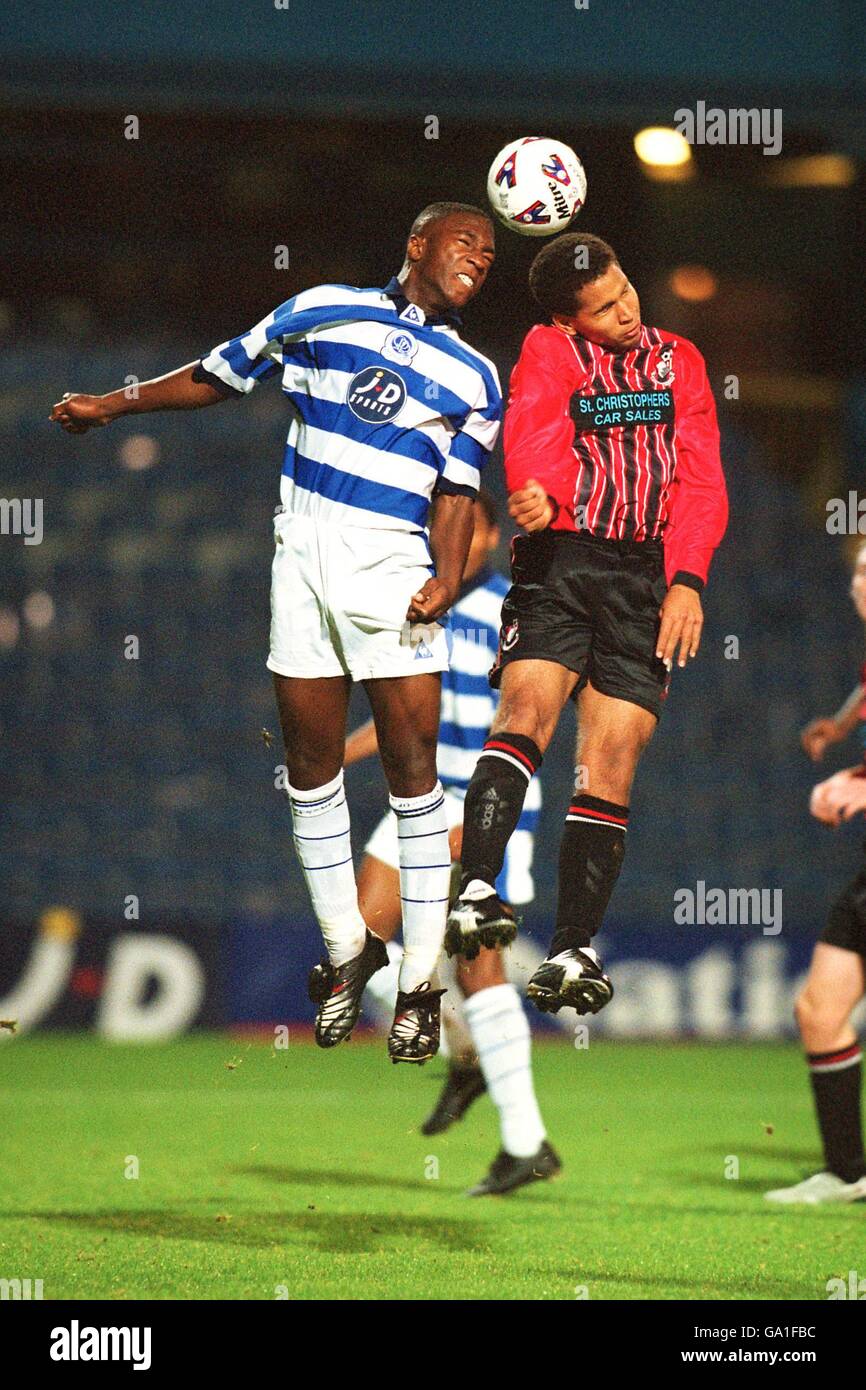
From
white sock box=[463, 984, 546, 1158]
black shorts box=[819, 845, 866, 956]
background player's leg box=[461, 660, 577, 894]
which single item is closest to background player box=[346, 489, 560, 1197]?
white sock box=[463, 984, 546, 1158]

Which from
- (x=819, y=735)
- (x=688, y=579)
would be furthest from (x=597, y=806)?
(x=819, y=735)

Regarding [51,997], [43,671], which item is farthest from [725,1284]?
[43,671]

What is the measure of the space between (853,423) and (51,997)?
24.0 feet

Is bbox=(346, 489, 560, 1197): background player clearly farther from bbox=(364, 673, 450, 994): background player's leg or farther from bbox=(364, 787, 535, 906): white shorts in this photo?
bbox=(364, 673, 450, 994): background player's leg

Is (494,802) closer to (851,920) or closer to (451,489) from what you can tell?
(451,489)

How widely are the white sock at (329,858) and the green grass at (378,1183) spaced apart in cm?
95

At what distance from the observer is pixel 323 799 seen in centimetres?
459

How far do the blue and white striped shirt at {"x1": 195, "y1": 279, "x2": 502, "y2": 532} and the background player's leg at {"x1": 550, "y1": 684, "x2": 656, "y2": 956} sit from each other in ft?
2.16

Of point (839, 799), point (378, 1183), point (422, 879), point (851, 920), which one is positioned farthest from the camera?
point (378, 1183)

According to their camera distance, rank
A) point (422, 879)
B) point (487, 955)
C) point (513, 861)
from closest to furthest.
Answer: point (422, 879) < point (513, 861) < point (487, 955)

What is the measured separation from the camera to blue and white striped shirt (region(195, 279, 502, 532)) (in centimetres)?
442

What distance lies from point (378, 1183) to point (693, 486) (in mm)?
3212

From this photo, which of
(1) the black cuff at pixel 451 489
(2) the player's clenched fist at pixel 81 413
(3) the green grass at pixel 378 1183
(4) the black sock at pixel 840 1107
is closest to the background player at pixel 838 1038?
(4) the black sock at pixel 840 1107

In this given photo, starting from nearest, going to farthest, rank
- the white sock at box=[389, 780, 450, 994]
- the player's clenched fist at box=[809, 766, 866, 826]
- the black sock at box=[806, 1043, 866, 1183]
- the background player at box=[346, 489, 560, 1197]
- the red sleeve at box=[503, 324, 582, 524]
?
the red sleeve at box=[503, 324, 582, 524] → the white sock at box=[389, 780, 450, 994] → the player's clenched fist at box=[809, 766, 866, 826] → the background player at box=[346, 489, 560, 1197] → the black sock at box=[806, 1043, 866, 1183]
